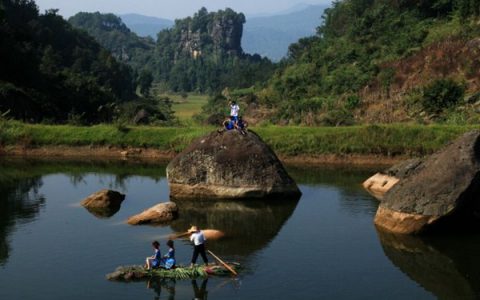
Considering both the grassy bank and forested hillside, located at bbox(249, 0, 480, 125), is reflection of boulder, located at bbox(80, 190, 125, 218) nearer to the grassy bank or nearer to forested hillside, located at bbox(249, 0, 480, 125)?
the grassy bank

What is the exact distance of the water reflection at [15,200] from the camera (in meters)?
31.2

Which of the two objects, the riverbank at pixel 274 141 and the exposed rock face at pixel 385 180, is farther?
the riverbank at pixel 274 141

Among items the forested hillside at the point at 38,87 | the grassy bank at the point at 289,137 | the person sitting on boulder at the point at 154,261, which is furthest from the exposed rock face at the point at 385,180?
the forested hillside at the point at 38,87

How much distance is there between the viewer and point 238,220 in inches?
1359

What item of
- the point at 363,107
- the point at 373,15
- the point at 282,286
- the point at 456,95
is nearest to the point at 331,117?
the point at 363,107

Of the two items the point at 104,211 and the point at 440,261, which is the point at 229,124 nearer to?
the point at 104,211

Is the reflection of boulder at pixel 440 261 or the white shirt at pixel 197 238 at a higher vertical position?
the white shirt at pixel 197 238

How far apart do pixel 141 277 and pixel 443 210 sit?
14.3 metres

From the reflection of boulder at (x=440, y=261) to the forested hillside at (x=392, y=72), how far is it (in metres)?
31.8

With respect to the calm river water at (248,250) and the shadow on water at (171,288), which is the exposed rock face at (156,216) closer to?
the calm river water at (248,250)

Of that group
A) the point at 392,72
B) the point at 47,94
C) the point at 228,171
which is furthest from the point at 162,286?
the point at 392,72

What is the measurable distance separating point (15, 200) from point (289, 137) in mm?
25811

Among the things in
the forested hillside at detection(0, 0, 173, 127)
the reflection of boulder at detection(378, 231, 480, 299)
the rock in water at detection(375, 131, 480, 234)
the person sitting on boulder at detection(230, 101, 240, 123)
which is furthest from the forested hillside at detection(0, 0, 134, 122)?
the reflection of boulder at detection(378, 231, 480, 299)

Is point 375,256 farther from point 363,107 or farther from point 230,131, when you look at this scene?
point 363,107
